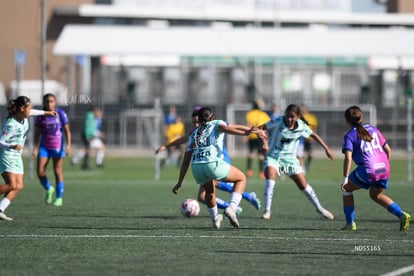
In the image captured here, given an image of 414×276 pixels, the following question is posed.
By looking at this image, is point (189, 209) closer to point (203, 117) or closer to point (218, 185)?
point (218, 185)

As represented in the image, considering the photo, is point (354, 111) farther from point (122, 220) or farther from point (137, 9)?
point (137, 9)

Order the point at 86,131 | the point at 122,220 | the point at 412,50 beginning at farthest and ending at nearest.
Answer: the point at 412,50 → the point at 86,131 → the point at 122,220

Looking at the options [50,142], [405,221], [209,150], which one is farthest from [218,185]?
[50,142]

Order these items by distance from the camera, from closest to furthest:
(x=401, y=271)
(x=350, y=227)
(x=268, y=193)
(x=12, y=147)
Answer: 1. (x=401, y=271)
2. (x=350, y=227)
3. (x=12, y=147)
4. (x=268, y=193)

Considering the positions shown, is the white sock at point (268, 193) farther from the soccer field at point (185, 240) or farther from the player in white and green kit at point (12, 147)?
the player in white and green kit at point (12, 147)

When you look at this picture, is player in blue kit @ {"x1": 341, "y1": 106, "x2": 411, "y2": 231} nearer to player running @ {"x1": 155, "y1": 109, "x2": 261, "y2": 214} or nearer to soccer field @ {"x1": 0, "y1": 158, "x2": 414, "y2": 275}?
soccer field @ {"x1": 0, "y1": 158, "x2": 414, "y2": 275}

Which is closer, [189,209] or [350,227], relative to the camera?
[350,227]

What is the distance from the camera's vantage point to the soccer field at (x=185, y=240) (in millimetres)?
11047

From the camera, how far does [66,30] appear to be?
49.1 meters

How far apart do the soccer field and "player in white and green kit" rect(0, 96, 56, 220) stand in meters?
0.59

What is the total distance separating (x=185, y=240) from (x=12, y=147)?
4046 millimetres

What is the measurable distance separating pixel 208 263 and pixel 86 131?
84.2ft

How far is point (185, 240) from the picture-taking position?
13633 millimetres

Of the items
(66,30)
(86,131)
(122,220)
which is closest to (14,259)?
(122,220)
